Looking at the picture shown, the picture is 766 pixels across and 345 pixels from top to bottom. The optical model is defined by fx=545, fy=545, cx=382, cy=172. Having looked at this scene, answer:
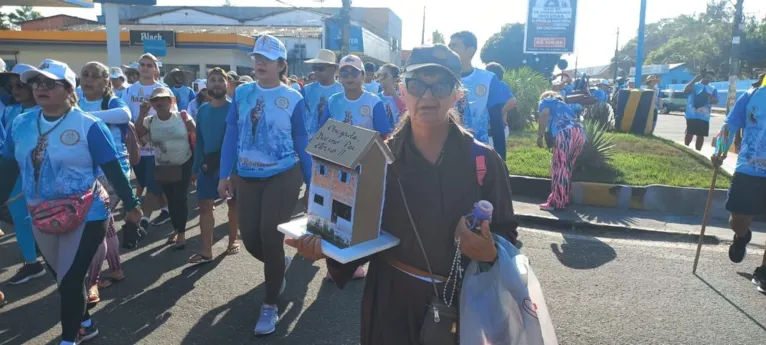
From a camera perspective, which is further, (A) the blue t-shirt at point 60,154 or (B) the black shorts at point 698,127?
(B) the black shorts at point 698,127

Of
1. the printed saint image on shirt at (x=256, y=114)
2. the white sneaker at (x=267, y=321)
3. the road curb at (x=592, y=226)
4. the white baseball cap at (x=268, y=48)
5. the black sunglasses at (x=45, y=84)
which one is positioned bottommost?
A: the white sneaker at (x=267, y=321)

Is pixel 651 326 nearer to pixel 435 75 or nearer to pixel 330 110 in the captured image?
pixel 435 75

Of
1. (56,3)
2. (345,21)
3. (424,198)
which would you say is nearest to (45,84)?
(424,198)

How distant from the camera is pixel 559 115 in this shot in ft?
24.0

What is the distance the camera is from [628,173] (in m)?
8.86

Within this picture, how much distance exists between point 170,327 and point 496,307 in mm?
3013

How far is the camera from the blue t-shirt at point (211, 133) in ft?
17.7

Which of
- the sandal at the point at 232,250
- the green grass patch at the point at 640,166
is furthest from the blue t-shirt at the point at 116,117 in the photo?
the green grass patch at the point at 640,166

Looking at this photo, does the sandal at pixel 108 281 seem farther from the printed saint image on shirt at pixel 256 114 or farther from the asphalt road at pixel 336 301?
the printed saint image on shirt at pixel 256 114

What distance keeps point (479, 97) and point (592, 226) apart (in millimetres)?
2764

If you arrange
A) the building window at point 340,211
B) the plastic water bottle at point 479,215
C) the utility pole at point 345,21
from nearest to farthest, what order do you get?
1. the plastic water bottle at point 479,215
2. the building window at point 340,211
3. the utility pole at point 345,21

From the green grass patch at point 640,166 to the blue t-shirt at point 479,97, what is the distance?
3.80 meters

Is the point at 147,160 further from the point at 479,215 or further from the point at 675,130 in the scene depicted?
the point at 675,130

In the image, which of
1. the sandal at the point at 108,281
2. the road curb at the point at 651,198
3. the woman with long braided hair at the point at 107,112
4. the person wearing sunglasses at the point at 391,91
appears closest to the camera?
the woman with long braided hair at the point at 107,112
